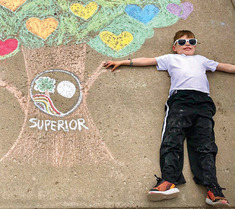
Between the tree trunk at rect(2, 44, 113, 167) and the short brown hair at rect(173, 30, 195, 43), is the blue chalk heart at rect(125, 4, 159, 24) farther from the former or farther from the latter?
the tree trunk at rect(2, 44, 113, 167)

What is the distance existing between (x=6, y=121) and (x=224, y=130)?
245 cm

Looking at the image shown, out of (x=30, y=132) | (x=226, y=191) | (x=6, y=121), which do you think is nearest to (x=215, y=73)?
(x=226, y=191)

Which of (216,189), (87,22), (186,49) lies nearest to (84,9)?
(87,22)

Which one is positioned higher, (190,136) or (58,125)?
(58,125)

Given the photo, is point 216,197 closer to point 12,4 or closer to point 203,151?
point 203,151

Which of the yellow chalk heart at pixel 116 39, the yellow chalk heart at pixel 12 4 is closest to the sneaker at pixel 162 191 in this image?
the yellow chalk heart at pixel 116 39

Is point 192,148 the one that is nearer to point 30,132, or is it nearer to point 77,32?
point 30,132

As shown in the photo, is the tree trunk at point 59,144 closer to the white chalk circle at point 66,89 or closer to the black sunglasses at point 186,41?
the white chalk circle at point 66,89

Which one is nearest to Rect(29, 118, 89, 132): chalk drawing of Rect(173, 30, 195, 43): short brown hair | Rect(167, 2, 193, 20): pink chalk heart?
Rect(173, 30, 195, 43): short brown hair

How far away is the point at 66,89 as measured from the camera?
2982 millimetres

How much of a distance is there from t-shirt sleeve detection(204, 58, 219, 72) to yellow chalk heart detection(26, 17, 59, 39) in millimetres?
1981

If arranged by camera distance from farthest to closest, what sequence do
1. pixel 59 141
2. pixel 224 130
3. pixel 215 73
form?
pixel 215 73 → pixel 224 130 → pixel 59 141

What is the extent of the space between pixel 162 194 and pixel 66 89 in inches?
61.2

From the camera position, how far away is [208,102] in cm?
286
